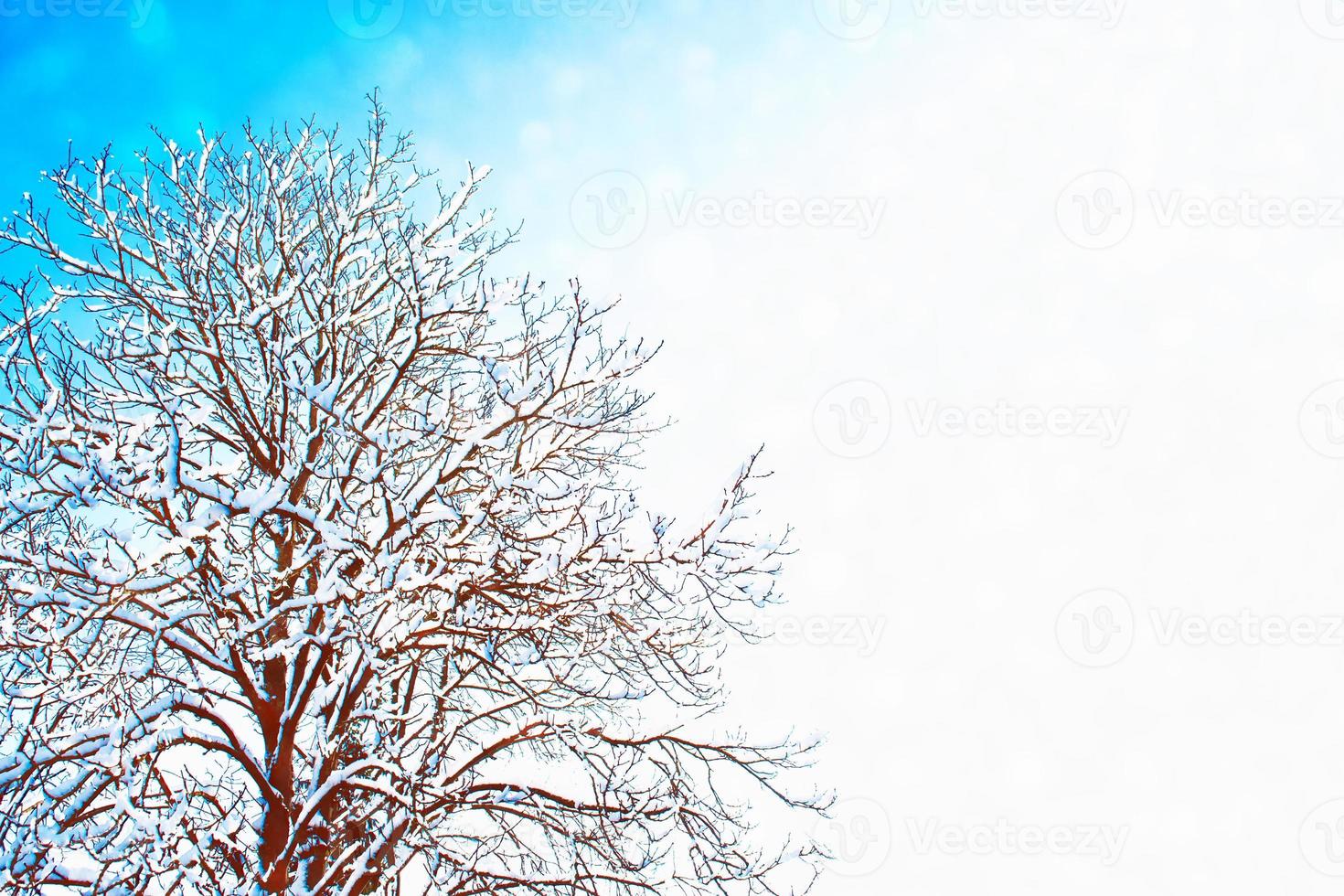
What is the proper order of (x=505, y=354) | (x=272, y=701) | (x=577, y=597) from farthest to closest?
(x=505, y=354)
(x=272, y=701)
(x=577, y=597)

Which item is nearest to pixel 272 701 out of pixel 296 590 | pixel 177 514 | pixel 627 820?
pixel 296 590

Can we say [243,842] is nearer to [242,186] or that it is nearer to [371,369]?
[371,369]

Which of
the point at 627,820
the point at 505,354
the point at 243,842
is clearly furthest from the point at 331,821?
the point at 505,354

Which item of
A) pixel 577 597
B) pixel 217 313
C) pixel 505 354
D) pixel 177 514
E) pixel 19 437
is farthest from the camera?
pixel 505 354

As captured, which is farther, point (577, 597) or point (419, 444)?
point (419, 444)

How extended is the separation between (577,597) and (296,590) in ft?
6.85

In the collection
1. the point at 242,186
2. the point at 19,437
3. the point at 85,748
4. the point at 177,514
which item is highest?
the point at 242,186

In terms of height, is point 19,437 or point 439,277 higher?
point 439,277

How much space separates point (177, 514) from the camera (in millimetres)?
3939

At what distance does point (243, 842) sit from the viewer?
4648mm

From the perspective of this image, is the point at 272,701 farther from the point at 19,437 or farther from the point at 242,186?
the point at 242,186

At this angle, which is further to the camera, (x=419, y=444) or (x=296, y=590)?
(x=419, y=444)

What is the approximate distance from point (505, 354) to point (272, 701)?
292 cm

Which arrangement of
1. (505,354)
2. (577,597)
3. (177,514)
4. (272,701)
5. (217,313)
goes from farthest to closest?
(505,354) < (217,313) < (272,701) < (577,597) < (177,514)
